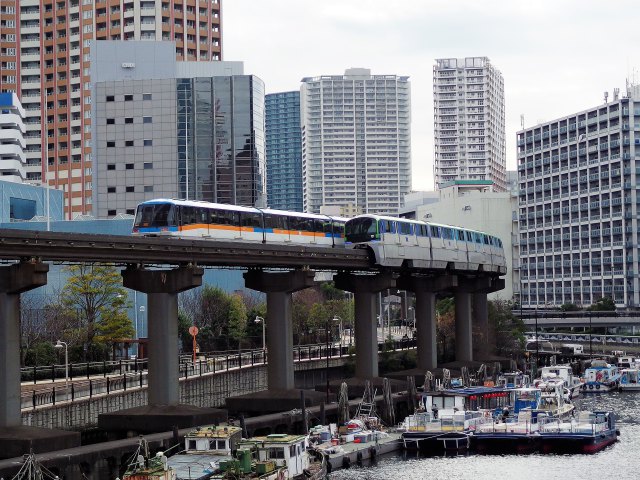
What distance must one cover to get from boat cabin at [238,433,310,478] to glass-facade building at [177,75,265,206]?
122381 millimetres

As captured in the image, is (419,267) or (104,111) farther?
(104,111)

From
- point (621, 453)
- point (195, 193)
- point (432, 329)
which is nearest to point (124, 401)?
point (621, 453)

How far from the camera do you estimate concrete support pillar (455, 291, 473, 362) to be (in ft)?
411

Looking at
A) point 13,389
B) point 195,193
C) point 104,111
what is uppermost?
point 104,111

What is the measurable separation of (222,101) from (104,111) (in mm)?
17915

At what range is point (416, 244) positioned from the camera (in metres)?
105

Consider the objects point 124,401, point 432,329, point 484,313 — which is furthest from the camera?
point 484,313

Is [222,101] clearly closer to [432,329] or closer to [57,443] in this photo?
[432,329]

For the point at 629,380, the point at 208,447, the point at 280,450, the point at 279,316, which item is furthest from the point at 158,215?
the point at 629,380

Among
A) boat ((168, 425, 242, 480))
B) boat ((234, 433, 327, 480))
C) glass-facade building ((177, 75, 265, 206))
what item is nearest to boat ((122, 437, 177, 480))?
boat ((168, 425, 242, 480))

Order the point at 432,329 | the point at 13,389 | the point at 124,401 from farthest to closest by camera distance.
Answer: the point at 432,329 → the point at 124,401 → the point at 13,389

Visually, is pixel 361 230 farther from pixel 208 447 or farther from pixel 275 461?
pixel 275 461

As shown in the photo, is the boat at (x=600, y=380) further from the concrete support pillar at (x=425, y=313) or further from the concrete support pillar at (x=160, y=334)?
the concrete support pillar at (x=160, y=334)

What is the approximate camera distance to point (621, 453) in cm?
7856
